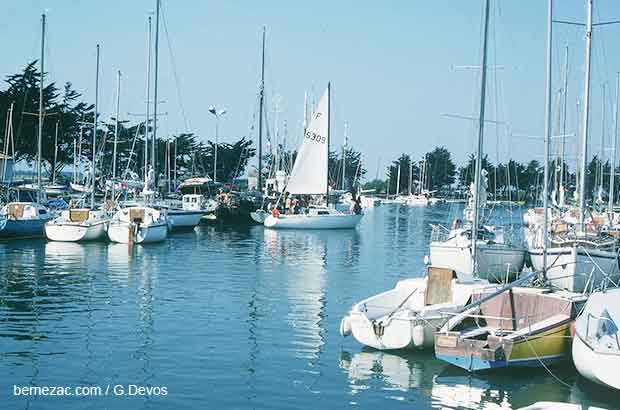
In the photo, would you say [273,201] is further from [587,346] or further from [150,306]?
[587,346]

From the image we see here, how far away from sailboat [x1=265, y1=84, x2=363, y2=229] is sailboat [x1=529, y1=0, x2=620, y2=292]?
3057 cm

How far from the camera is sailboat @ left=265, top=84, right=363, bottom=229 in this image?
6125 centimetres

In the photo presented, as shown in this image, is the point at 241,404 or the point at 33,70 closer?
the point at 241,404

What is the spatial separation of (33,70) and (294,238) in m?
42.3

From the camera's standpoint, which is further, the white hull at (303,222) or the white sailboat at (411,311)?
the white hull at (303,222)

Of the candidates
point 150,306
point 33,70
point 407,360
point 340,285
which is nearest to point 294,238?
point 340,285

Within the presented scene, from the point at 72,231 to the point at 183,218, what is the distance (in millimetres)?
12789

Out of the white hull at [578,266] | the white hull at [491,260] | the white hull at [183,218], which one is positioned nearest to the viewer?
the white hull at [578,266]

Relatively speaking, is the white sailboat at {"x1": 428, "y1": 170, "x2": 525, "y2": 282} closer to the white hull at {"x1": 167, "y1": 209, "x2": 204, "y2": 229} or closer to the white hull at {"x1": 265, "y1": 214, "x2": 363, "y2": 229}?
the white hull at {"x1": 167, "y1": 209, "x2": 204, "y2": 229}

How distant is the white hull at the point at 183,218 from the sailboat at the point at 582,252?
98.3 feet

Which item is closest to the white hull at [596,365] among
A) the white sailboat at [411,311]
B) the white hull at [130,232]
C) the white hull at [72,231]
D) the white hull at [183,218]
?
the white sailboat at [411,311]

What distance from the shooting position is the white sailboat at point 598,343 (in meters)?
14.7

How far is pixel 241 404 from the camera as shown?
14609 mm

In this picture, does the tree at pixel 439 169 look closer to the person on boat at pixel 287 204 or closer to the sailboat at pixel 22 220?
the person on boat at pixel 287 204
